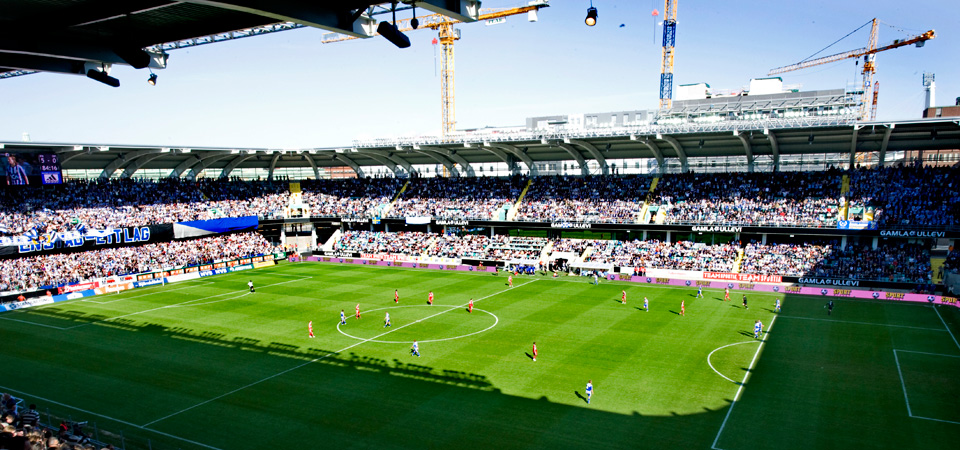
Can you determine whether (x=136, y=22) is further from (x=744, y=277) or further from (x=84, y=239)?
(x=84, y=239)

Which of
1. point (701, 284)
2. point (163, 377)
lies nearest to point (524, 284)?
point (701, 284)

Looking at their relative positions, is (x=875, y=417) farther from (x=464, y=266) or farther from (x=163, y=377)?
(x=464, y=266)

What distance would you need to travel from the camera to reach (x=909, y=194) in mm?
46188

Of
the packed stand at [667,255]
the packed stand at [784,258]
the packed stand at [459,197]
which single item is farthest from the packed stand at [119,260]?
the packed stand at [784,258]

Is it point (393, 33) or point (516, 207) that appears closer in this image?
point (393, 33)

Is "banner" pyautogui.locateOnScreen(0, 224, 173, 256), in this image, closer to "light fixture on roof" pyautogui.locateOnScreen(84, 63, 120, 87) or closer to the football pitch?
the football pitch

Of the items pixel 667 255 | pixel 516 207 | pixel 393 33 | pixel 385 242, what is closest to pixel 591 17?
pixel 393 33

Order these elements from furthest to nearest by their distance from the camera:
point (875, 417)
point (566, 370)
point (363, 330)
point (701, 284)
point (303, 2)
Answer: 1. point (701, 284)
2. point (363, 330)
3. point (566, 370)
4. point (875, 417)
5. point (303, 2)

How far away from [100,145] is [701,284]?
5570 cm

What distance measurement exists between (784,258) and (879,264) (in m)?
6.50

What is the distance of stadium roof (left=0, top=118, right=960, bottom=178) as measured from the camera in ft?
156

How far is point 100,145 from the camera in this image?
52.8 metres

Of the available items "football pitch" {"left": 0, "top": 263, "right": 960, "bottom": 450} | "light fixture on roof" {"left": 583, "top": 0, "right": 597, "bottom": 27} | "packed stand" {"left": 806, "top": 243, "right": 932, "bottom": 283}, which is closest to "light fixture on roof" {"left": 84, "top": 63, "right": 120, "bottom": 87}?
"light fixture on roof" {"left": 583, "top": 0, "right": 597, "bottom": 27}

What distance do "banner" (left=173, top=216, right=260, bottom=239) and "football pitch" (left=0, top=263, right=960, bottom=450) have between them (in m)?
17.0
